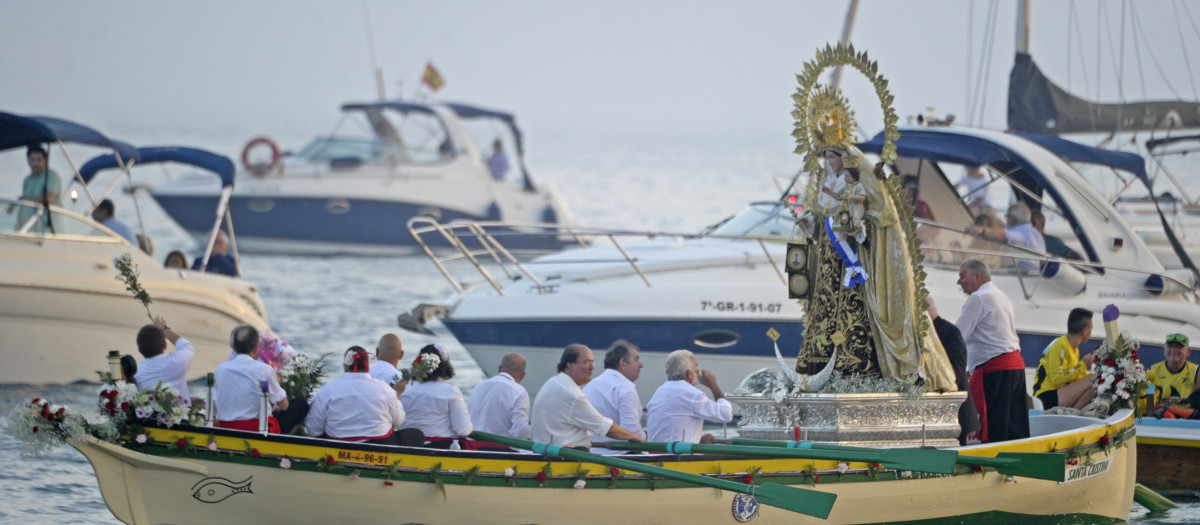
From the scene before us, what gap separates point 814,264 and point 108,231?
9683mm

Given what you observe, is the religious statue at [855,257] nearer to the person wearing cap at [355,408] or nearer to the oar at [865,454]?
the oar at [865,454]

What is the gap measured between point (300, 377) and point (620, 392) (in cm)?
229

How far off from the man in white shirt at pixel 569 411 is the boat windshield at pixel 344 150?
22.6m

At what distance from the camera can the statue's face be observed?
1047 centimetres

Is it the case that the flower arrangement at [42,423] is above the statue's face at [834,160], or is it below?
below

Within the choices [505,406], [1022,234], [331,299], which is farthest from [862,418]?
[331,299]

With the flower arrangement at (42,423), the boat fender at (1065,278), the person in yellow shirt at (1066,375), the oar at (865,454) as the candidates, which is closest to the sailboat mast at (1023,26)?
the boat fender at (1065,278)

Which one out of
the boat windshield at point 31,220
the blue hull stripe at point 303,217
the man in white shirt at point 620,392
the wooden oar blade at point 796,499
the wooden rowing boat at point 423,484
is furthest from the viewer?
the blue hull stripe at point 303,217

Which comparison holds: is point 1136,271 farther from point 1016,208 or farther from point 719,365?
point 719,365

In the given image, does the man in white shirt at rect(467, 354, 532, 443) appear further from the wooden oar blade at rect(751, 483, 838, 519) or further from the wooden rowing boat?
the wooden oar blade at rect(751, 483, 838, 519)

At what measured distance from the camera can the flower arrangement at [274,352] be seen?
11.5 metres

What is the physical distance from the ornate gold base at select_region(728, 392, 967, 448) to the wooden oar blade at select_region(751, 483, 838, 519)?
2.45 ft

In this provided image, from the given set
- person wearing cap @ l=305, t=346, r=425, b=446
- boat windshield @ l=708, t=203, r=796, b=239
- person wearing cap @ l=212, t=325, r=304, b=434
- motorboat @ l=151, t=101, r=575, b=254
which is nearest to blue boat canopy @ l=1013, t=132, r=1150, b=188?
boat windshield @ l=708, t=203, r=796, b=239

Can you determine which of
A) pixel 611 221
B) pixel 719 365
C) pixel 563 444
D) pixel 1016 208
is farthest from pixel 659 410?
pixel 611 221
